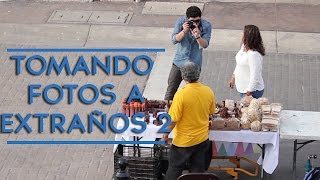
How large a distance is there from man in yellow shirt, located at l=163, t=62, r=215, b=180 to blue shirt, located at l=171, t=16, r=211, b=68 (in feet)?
5.37

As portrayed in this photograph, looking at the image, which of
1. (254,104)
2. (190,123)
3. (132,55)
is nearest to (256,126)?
(254,104)

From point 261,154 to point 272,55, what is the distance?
13.9 feet

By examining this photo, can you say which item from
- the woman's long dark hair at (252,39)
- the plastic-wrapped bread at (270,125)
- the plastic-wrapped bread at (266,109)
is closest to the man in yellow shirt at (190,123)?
the plastic-wrapped bread at (270,125)

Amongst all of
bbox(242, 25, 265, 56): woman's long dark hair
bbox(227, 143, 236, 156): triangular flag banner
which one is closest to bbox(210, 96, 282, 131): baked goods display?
bbox(227, 143, 236, 156): triangular flag banner

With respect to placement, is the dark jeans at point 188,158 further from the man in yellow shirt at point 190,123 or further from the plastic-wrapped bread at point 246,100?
the plastic-wrapped bread at point 246,100

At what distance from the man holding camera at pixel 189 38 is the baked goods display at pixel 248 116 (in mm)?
1007

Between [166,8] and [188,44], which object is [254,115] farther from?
[166,8]

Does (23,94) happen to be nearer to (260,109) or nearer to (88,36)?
(88,36)

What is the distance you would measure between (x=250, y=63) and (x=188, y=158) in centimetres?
155

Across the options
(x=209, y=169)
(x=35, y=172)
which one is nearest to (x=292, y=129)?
(x=209, y=169)

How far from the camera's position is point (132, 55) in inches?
512

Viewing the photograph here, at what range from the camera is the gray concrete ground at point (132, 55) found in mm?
9867

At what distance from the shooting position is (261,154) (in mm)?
9008

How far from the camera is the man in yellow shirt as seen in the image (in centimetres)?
817
